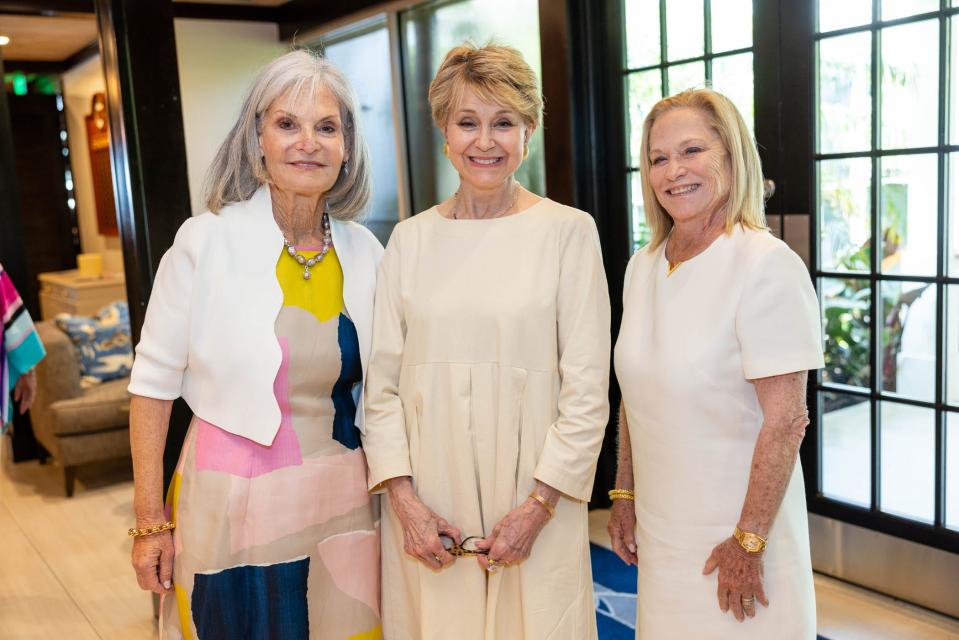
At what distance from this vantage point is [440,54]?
467cm

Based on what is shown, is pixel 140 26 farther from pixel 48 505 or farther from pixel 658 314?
pixel 48 505

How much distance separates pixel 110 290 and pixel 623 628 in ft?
17.5

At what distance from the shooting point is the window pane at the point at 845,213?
9.55 ft

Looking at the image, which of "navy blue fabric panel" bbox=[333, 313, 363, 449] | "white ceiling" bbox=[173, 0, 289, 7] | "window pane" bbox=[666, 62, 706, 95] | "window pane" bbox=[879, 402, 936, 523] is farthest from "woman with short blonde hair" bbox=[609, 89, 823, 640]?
"white ceiling" bbox=[173, 0, 289, 7]

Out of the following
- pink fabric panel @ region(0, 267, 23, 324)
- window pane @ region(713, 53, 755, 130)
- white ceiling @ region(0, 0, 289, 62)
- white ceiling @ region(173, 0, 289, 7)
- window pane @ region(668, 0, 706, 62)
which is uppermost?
white ceiling @ region(0, 0, 289, 62)

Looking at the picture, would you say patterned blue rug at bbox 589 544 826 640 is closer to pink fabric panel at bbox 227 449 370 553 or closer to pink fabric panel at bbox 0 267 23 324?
pink fabric panel at bbox 227 449 370 553

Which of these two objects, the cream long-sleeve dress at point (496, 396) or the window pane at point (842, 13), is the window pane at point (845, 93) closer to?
the window pane at point (842, 13)

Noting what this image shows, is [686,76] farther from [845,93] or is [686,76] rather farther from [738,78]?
[845,93]

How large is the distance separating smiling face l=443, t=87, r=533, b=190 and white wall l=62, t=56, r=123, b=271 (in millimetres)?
6484

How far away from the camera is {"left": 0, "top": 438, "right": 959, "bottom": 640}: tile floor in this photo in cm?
289

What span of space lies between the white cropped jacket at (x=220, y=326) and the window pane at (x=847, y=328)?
202 cm

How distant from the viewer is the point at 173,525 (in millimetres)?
1795

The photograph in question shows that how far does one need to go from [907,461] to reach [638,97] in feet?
5.42

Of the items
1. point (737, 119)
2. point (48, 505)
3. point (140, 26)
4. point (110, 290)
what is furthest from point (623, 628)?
point (110, 290)
